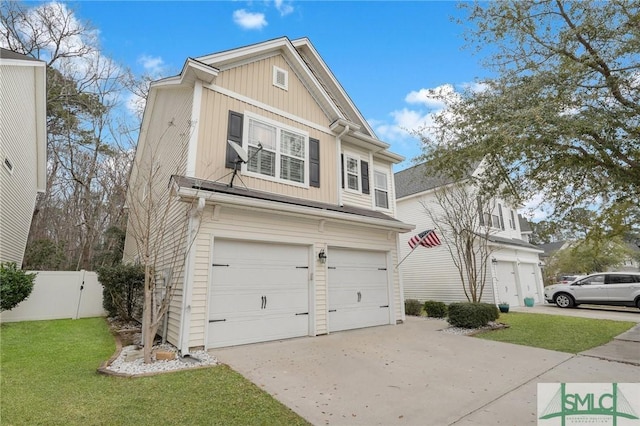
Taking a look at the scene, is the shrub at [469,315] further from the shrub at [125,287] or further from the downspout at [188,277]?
the shrub at [125,287]

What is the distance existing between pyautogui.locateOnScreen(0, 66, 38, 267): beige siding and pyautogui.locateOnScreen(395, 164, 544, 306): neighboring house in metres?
14.3

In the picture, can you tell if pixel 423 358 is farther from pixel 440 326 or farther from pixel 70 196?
pixel 70 196

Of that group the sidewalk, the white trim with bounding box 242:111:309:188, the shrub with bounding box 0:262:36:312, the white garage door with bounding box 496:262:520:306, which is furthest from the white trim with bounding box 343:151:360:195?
the white garage door with bounding box 496:262:520:306

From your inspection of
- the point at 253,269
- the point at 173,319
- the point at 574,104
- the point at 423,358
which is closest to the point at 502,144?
the point at 574,104

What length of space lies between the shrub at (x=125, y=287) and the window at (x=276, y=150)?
15.7ft

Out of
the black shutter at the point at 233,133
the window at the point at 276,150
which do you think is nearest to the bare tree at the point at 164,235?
the black shutter at the point at 233,133

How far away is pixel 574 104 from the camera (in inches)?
Result: 218

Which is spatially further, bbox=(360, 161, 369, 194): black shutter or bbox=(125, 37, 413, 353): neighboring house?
bbox=(360, 161, 369, 194): black shutter

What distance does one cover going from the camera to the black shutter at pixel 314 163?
29.6 ft

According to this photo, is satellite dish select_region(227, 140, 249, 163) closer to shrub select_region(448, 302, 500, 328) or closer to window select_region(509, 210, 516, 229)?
shrub select_region(448, 302, 500, 328)

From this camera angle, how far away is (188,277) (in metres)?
6.02

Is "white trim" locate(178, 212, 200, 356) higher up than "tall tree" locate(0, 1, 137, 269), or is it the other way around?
"tall tree" locate(0, 1, 137, 269)

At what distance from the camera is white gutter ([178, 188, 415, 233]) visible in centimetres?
596

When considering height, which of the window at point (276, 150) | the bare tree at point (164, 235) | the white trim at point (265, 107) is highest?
the white trim at point (265, 107)
